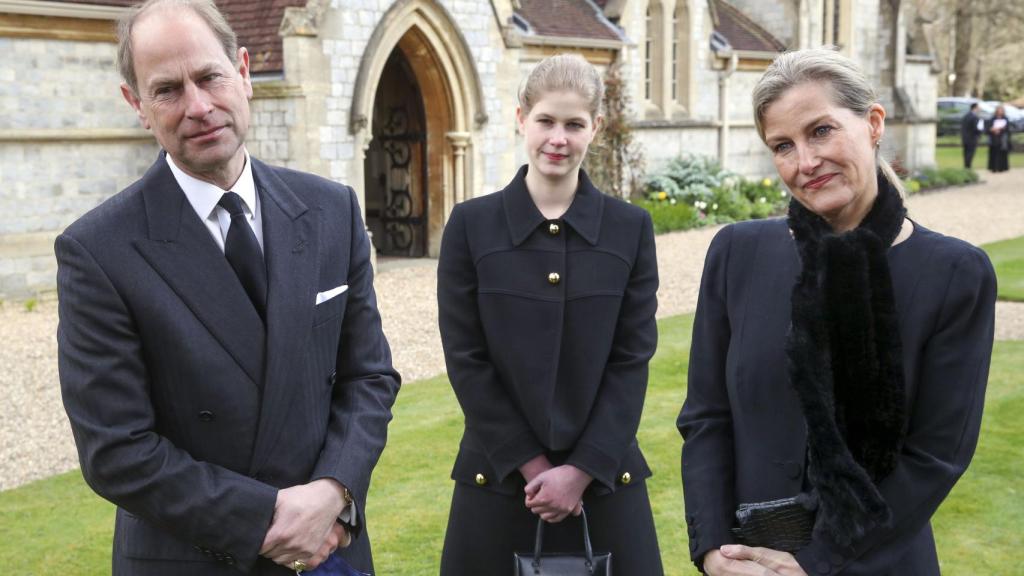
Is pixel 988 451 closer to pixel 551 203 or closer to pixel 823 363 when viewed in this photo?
pixel 551 203

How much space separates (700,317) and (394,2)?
1069 centimetres

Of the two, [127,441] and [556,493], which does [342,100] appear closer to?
[556,493]

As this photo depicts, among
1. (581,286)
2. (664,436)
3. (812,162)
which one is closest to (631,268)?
(581,286)

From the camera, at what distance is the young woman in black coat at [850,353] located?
6.99 ft

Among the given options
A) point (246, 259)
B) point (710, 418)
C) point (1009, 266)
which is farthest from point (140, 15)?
point (1009, 266)

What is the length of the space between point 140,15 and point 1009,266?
42.3 ft

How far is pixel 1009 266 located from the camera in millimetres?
13141

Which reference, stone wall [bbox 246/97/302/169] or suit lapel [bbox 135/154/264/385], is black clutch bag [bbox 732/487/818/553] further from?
stone wall [bbox 246/97/302/169]

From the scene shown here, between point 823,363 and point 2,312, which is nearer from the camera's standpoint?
point 823,363

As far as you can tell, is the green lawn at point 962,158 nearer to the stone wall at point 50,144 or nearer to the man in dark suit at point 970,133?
the man in dark suit at point 970,133

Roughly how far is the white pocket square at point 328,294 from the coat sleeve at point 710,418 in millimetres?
867

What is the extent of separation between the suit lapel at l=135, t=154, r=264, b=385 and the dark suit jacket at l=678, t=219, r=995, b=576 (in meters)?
1.04

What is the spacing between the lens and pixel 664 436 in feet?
20.9

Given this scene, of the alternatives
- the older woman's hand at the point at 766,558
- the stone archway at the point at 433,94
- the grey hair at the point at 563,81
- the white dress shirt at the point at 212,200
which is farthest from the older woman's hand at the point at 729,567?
the stone archway at the point at 433,94
